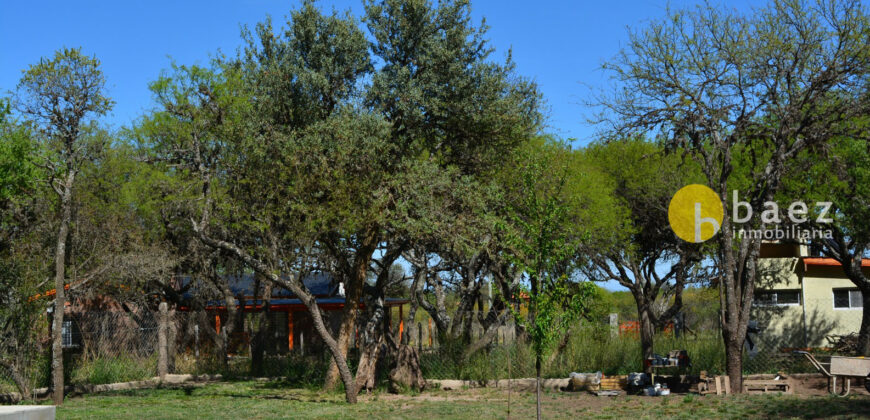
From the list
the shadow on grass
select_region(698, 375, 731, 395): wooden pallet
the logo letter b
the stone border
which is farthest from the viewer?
the logo letter b

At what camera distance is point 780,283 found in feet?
110

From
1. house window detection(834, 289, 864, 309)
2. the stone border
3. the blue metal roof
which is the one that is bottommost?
the stone border

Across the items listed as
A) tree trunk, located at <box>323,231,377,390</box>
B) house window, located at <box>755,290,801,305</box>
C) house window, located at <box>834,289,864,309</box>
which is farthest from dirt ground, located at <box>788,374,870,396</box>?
house window, located at <box>834,289,864,309</box>

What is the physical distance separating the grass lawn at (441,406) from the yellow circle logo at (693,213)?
11.8m

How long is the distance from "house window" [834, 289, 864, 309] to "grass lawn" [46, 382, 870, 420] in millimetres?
21119

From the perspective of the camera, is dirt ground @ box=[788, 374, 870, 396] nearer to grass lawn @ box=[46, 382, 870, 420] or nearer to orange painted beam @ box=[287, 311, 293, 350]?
grass lawn @ box=[46, 382, 870, 420]

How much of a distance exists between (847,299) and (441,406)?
2493 cm

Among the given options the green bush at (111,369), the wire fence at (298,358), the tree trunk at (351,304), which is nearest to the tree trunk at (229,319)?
the wire fence at (298,358)

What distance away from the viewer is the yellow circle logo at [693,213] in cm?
2688

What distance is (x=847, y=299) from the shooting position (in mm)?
33625

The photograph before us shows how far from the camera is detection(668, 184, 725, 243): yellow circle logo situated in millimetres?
26875

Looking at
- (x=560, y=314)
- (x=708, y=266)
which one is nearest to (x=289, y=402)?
(x=560, y=314)

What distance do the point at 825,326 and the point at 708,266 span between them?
5.92 meters

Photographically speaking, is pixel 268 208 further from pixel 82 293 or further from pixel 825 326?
pixel 825 326
